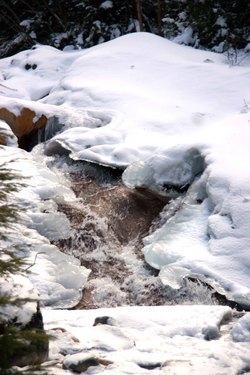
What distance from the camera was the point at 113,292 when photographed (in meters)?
5.69

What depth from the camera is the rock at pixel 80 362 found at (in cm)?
359

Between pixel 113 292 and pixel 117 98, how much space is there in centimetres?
423

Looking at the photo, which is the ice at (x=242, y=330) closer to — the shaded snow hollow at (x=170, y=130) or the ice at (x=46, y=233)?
the shaded snow hollow at (x=170, y=130)

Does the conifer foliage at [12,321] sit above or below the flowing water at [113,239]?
above

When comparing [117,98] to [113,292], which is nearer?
[113,292]

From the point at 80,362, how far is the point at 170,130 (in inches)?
191

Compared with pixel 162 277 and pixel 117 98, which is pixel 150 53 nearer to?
pixel 117 98

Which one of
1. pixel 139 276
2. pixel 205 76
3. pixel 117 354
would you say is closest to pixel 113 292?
pixel 139 276

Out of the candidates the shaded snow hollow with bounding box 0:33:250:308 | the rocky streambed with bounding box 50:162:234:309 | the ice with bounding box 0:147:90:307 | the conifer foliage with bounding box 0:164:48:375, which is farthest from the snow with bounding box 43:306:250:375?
the shaded snow hollow with bounding box 0:33:250:308

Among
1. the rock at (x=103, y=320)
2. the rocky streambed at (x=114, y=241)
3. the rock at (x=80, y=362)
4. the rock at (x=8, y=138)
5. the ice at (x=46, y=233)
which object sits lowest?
the rocky streambed at (x=114, y=241)

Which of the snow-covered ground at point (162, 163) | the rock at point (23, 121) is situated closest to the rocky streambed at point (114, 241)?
the snow-covered ground at point (162, 163)

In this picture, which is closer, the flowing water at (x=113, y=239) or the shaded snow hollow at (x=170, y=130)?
the flowing water at (x=113, y=239)

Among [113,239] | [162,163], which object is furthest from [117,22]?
[113,239]

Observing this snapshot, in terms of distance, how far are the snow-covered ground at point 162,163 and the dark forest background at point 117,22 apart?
240 centimetres
